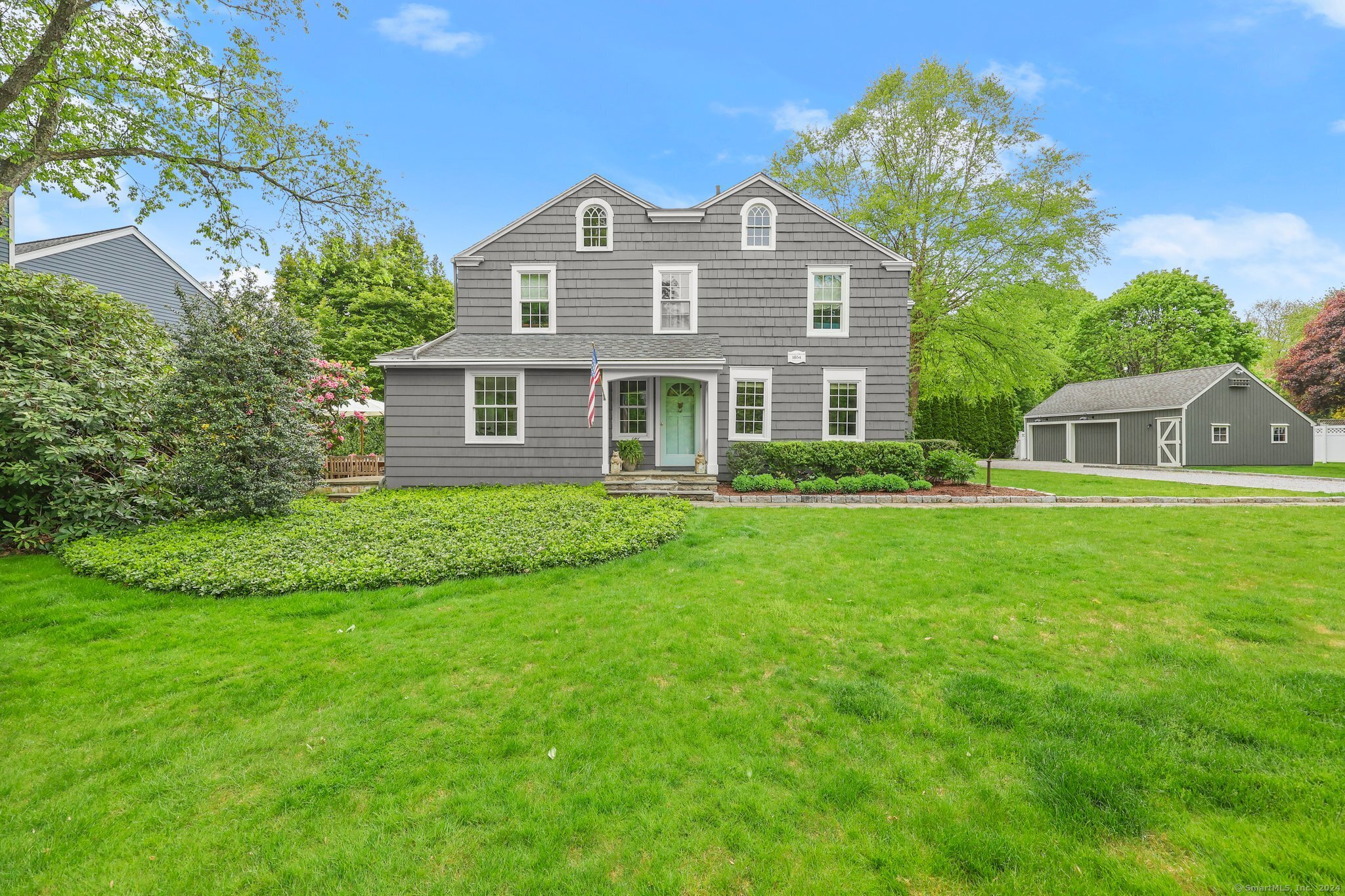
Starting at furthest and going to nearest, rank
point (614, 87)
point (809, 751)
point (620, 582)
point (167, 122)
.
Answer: point (614, 87), point (167, 122), point (620, 582), point (809, 751)

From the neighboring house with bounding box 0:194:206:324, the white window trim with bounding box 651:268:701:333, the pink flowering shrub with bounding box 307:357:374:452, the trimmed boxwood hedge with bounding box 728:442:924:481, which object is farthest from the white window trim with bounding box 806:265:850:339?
the neighboring house with bounding box 0:194:206:324

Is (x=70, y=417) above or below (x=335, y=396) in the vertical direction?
below

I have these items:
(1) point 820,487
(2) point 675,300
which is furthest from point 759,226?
(1) point 820,487

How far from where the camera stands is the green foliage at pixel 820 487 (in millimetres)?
10625

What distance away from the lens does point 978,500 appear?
Answer: 1013cm

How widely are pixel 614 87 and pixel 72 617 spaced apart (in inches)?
720

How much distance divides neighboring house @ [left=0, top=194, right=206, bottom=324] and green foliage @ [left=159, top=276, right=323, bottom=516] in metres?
8.14

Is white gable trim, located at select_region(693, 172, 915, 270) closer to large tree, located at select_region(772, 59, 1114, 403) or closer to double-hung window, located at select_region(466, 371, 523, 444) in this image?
large tree, located at select_region(772, 59, 1114, 403)

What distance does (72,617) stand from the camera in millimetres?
4566

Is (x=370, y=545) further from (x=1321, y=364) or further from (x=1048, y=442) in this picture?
(x=1321, y=364)

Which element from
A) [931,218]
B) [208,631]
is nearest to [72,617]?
[208,631]

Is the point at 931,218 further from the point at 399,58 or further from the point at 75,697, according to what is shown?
the point at 75,697

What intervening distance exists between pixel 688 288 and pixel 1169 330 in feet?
114

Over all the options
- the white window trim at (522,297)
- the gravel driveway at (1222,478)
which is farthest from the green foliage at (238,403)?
the gravel driveway at (1222,478)
